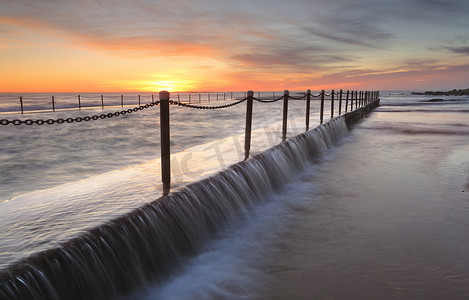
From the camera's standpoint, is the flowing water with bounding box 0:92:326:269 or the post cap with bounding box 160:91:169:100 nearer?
the flowing water with bounding box 0:92:326:269

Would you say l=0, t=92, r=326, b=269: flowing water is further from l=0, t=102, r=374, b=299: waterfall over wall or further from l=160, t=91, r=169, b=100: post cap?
l=160, t=91, r=169, b=100: post cap

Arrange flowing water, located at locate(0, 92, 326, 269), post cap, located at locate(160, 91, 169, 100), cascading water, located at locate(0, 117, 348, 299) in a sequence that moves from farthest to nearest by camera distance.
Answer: post cap, located at locate(160, 91, 169, 100) → flowing water, located at locate(0, 92, 326, 269) → cascading water, located at locate(0, 117, 348, 299)

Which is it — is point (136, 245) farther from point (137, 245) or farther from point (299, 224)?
point (299, 224)

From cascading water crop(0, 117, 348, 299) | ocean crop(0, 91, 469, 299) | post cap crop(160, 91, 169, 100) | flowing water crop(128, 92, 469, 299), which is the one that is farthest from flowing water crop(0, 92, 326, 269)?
post cap crop(160, 91, 169, 100)

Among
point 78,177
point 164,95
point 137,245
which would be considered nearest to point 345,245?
point 137,245

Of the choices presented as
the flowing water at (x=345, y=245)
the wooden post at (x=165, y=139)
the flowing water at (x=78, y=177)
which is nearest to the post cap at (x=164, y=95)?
the wooden post at (x=165, y=139)

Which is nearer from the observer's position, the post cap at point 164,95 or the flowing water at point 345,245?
the flowing water at point 345,245

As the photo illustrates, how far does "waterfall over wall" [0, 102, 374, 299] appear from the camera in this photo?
7.63 feet

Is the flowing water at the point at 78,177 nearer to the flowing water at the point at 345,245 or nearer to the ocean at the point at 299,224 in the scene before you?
the ocean at the point at 299,224

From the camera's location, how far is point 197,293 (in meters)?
3.05

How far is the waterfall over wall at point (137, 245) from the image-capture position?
233 centimetres

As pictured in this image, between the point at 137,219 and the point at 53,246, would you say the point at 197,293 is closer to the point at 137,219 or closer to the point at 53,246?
the point at 137,219

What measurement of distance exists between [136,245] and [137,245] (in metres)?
0.01

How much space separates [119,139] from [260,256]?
30.6 feet
